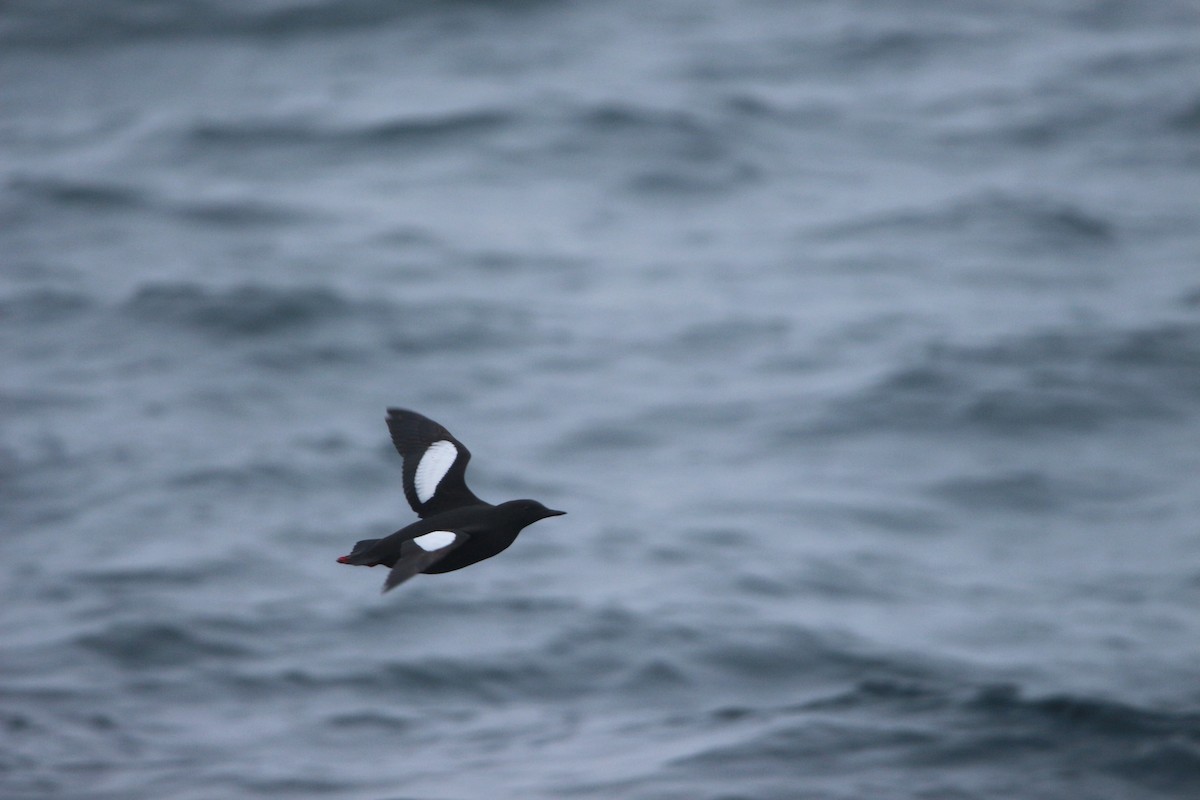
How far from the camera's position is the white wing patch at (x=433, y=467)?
7820 mm

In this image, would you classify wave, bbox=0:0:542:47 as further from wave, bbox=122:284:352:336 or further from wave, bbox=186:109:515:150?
wave, bbox=122:284:352:336

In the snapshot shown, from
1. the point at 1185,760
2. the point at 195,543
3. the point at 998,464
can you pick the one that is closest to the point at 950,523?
the point at 998,464

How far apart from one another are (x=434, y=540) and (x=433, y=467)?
1.14m

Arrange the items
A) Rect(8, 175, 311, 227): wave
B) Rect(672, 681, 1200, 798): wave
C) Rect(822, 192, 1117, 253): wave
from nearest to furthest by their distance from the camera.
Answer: Rect(672, 681, 1200, 798): wave
Rect(822, 192, 1117, 253): wave
Rect(8, 175, 311, 227): wave

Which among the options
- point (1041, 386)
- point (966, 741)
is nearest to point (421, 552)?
point (966, 741)

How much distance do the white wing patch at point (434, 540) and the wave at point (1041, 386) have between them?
1323 centimetres

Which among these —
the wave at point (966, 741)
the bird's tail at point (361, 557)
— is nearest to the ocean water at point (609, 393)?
the wave at point (966, 741)

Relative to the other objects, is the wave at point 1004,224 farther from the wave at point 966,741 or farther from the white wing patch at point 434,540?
the white wing patch at point 434,540

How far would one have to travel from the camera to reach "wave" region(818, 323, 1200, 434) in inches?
778

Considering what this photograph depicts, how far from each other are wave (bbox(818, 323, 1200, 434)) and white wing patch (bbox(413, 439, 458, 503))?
40.2 ft

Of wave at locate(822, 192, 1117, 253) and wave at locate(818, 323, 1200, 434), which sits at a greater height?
wave at locate(822, 192, 1117, 253)

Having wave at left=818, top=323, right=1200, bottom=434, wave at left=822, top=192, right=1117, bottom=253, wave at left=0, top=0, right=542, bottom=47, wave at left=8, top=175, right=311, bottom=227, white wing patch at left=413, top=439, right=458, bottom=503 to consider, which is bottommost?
white wing patch at left=413, top=439, right=458, bottom=503

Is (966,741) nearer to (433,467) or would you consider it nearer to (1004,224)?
(433,467)

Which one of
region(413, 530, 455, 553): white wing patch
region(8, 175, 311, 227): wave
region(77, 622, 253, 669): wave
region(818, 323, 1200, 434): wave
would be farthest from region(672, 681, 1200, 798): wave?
region(8, 175, 311, 227): wave
